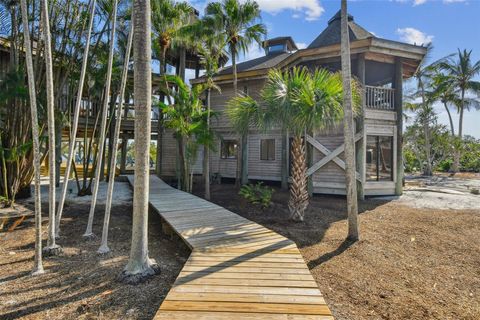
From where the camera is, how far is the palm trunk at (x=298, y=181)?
22.2 feet

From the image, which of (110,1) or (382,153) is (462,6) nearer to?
(382,153)

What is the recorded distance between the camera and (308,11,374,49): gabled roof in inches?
471

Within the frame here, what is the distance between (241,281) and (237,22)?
9.90 metres

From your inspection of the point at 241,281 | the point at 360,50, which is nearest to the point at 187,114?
the point at 360,50

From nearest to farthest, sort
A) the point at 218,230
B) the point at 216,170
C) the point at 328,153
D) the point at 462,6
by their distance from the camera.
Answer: the point at 218,230 < the point at 462,6 < the point at 328,153 < the point at 216,170

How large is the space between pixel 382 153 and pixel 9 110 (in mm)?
14307

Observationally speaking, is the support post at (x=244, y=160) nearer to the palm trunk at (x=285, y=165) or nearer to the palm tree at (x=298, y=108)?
the palm trunk at (x=285, y=165)

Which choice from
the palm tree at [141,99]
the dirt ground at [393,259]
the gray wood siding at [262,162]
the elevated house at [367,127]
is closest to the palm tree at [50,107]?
the palm tree at [141,99]

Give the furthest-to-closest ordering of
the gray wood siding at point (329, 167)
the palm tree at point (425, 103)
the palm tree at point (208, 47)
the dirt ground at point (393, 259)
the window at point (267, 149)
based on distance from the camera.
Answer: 1. the palm tree at point (425, 103)
2. the window at point (267, 149)
3. the gray wood siding at point (329, 167)
4. the palm tree at point (208, 47)
5. the dirt ground at point (393, 259)

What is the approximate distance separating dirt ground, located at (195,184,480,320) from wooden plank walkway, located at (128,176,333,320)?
64 centimetres

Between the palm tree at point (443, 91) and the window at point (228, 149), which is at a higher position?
the palm tree at point (443, 91)

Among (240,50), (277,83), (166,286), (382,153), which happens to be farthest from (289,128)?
→ (382,153)

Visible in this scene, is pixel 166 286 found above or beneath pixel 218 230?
beneath

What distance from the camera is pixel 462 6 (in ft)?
28.7
